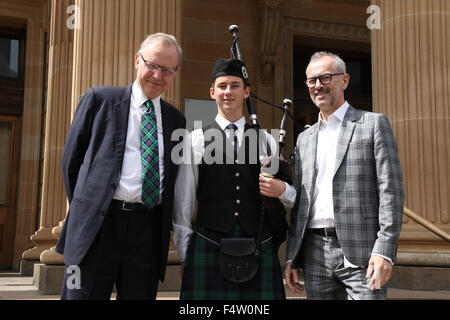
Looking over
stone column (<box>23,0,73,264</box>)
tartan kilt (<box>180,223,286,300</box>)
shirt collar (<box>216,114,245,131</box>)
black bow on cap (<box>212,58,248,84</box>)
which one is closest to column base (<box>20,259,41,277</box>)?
stone column (<box>23,0,73,264</box>)

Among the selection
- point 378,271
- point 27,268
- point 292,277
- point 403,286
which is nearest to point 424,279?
point 403,286

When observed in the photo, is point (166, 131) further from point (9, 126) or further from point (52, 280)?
point (9, 126)

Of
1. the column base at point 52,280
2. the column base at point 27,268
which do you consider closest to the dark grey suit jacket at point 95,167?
the column base at point 52,280

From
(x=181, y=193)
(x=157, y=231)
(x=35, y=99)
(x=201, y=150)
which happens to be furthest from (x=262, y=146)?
(x=35, y=99)

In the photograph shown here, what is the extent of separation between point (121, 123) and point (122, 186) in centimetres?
32

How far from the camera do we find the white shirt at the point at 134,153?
2.47 metres

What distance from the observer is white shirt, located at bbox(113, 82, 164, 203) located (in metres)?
2.47

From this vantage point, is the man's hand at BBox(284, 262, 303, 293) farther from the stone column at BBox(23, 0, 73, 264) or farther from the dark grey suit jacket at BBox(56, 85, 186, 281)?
the stone column at BBox(23, 0, 73, 264)

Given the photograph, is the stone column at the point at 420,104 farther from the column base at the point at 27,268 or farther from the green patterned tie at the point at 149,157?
the column base at the point at 27,268

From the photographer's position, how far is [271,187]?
8.30 feet

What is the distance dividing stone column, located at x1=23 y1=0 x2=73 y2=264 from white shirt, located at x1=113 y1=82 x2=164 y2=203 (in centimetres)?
509

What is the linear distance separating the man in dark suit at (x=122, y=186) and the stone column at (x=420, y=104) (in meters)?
4.03
